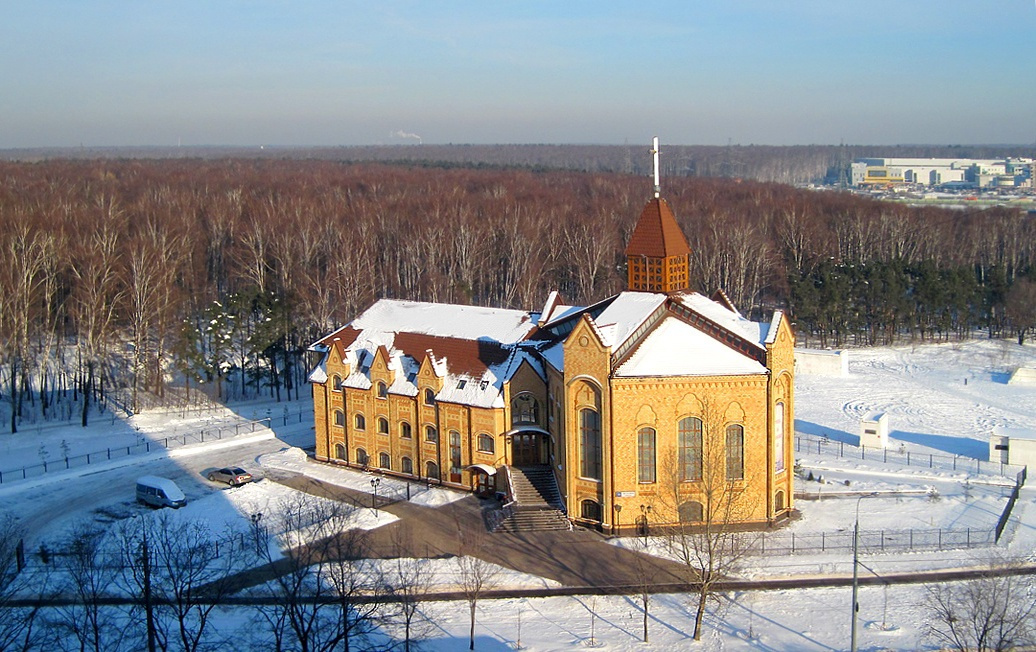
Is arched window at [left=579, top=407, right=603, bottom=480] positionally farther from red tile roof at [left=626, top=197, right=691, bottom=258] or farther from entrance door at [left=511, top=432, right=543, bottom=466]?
red tile roof at [left=626, top=197, right=691, bottom=258]

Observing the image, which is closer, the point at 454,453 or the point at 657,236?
the point at 657,236

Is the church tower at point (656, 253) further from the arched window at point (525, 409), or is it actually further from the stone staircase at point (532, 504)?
the stone staircase at point (532, 504)

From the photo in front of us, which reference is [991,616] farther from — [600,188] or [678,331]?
[600,188]

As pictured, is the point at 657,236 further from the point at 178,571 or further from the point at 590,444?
the point at 178,571

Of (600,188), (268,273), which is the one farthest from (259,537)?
(600,188)

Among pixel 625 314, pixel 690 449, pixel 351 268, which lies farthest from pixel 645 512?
pixel 351 268
